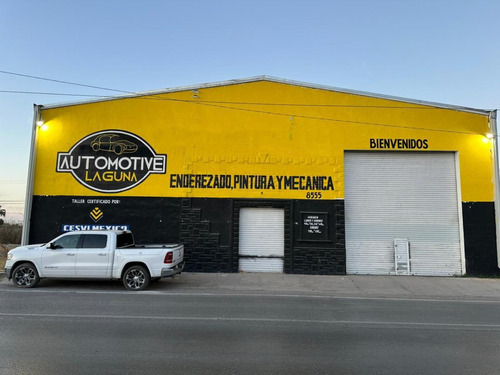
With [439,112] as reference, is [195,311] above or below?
below

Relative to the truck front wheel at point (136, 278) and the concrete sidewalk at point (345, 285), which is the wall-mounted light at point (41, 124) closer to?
the truck front wheel at point (136, 278)

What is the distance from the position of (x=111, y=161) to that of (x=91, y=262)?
602 centimetres

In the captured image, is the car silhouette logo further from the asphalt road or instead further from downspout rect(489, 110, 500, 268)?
downspout rect(489, 110, 500, 268)

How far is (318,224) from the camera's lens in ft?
46.9

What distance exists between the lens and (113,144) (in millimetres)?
15117

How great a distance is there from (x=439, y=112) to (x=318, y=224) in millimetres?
7365

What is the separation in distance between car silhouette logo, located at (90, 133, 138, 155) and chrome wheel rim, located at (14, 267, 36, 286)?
6251 millimetres

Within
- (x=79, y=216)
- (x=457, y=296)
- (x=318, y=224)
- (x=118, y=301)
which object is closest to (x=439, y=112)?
(x=318, y=224)

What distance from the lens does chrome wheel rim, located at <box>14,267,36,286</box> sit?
1041 cm

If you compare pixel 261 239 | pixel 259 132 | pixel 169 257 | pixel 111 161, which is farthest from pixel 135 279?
pixel 259 132

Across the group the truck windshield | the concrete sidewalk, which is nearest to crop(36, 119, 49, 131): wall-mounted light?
the truck windshield

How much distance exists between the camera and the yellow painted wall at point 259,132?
14.6 m

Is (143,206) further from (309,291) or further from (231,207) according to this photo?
(309,291)

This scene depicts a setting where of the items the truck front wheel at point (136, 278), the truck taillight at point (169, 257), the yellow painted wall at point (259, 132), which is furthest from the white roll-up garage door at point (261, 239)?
the truck front wheel at point (136, 278)
